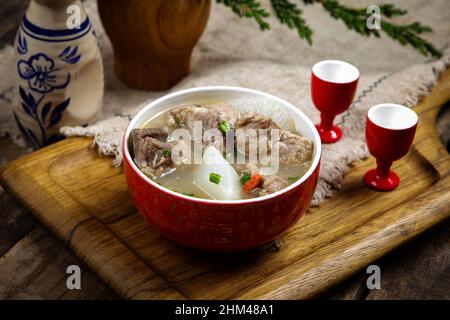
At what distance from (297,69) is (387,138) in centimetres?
65

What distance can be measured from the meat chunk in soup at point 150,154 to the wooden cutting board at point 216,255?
19 cm

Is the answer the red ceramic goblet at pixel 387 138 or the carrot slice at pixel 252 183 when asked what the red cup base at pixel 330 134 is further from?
the carrot slice at pixel 252 183

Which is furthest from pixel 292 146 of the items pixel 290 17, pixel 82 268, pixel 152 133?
pixel 290 17

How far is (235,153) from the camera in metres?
1.68

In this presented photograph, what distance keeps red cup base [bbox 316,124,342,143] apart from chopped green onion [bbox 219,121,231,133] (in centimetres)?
45

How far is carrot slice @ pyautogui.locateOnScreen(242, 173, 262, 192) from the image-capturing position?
61.2 inches

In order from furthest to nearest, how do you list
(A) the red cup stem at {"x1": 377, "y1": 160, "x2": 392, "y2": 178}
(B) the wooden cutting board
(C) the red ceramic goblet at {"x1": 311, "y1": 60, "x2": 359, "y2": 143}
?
Answer: 1. (C) the red ceramic goblet at {"x1": 311, "y1": 60, "x2": 359, "y2": 143}
2. (A) the red cup stem at {"x1": 377, "y1": 160, "x2": 392, "y2": 178}
3. (B) the wooden cutting board

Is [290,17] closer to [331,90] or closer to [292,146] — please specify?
[331,90]

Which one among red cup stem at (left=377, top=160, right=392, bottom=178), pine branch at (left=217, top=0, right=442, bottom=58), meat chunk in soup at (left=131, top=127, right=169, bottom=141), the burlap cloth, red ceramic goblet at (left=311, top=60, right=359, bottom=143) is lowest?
the burlap cloth

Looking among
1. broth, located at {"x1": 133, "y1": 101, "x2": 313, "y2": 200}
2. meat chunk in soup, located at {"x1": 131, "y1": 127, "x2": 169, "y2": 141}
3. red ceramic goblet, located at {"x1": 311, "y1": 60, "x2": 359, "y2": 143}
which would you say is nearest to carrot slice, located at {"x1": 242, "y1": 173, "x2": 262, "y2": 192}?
broth, located at {"x1": 133, "y1": 101, "x2": 313, "y2": 200}

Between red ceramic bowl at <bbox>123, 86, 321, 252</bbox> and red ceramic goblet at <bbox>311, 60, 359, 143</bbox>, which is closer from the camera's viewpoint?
red ceramic bowl at <bbox>123, 86, 321, 252</bbox>

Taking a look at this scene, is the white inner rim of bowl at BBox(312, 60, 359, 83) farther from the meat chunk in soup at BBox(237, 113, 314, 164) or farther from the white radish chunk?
the white radish chunk

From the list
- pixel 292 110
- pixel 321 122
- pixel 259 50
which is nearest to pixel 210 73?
pixel 259 50
